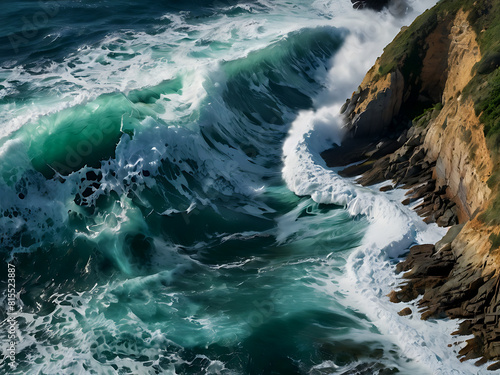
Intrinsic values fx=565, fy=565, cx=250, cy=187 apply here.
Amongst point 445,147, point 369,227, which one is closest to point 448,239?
point 369,227

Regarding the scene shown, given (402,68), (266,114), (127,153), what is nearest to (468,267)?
(402,68)

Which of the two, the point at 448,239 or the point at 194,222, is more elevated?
the point at 448,239

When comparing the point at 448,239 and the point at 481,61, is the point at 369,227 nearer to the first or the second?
the point at 448,239

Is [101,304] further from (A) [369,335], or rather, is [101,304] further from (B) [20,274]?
(A) [369,335]

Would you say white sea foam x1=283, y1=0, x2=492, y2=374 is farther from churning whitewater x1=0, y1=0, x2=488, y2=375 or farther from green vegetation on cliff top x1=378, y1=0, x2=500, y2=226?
green vegetation on cliff top x1=378, y1=0, x2=500, y2=226

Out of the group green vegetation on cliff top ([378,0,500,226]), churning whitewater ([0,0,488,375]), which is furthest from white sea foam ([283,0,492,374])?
green vegetation on cliff top ([378,0,500,226])

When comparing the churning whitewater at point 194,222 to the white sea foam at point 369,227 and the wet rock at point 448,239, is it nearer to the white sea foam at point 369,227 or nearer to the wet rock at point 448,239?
the white sea foam at point 369,227
